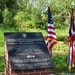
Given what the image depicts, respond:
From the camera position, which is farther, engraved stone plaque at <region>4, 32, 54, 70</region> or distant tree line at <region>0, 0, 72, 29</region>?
distant tree line at <region>0, 0, 72, 29</region>

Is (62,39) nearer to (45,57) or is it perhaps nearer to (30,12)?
(30,12)

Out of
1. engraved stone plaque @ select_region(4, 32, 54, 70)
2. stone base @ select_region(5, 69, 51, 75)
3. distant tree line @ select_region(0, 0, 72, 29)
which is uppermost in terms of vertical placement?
engraved stone plaque @ select_region(4, 32, 54, 70)

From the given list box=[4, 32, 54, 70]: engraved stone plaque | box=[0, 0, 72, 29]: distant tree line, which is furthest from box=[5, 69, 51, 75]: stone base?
box=[0, 0, 72, 29]: distant tree line

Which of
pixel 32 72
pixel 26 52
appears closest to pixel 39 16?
pixel 26 52

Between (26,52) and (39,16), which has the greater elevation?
(26,52)

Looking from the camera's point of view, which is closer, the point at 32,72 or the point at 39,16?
the point at 32,72

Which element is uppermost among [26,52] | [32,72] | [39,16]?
[26,52]

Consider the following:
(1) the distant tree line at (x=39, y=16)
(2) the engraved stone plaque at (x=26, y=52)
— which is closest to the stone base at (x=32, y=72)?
(2) the engraved stone plaque at (x=26, y=52)

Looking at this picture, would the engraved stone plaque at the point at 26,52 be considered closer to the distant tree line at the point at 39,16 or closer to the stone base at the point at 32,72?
the stone base at the point at 32,72

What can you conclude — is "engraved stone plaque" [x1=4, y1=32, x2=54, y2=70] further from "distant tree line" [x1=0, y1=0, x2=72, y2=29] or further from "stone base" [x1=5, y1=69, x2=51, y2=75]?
"distant tree line" [x1=0, y1=0, x2=72, y2=29]

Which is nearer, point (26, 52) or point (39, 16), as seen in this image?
point (26, 52)

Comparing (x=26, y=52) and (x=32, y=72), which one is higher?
(x=26, y=52)

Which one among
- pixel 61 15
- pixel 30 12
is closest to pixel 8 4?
pixel 30 12

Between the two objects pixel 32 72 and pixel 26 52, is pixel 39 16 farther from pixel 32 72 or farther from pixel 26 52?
pixel 32 72
